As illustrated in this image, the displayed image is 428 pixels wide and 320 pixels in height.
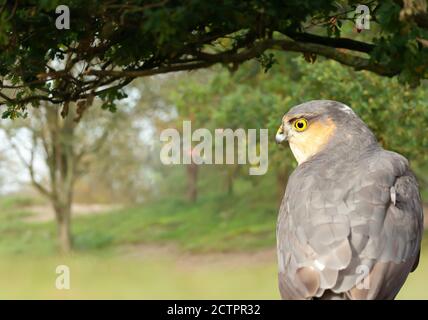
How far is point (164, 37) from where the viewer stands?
6.18 metres

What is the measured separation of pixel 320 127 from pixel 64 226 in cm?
2725

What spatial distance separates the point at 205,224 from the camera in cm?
3756

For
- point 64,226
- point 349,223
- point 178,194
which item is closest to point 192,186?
point 178,194

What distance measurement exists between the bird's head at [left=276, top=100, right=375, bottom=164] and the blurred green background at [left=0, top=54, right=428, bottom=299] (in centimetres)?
668

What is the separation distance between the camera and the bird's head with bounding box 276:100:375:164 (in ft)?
25.7

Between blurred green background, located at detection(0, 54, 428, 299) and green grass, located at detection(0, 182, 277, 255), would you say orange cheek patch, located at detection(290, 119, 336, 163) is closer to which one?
blurred green background, located at detection(0, 54, 428, 299)

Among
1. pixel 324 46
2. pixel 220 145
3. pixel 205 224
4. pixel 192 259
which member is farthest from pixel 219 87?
pixel 324 46

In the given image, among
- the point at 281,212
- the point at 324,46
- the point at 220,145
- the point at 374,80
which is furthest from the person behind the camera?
the point at 220,145

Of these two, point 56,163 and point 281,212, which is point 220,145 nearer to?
point 56,163

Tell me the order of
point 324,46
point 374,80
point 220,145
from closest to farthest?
1. point 324,46
2. point 374,80
3. point 220,145

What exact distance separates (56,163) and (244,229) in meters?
9.54

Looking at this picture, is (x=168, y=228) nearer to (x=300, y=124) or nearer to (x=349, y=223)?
(x=300, y=124)

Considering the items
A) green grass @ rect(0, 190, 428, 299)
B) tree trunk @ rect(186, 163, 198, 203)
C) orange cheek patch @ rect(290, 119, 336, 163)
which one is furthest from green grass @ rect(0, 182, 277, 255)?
orange cheek patch @ rect(290, 119, 336, 163)

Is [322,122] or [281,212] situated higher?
[322,122]
